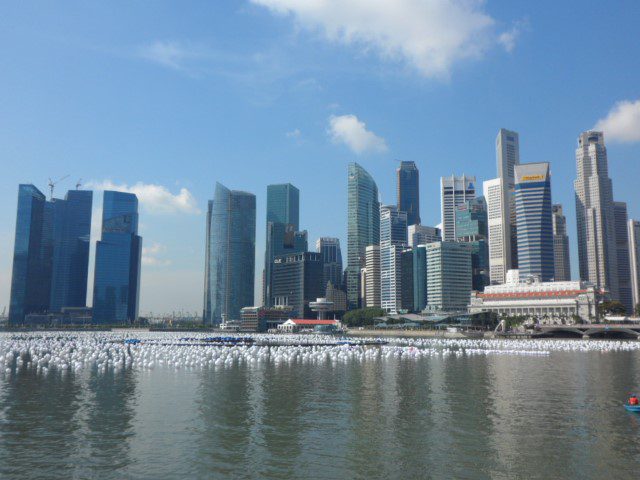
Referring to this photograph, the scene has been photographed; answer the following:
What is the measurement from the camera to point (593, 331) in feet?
555

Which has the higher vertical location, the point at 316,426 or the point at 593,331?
A: the point at 593,331

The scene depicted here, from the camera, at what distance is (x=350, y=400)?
4709 centimetres

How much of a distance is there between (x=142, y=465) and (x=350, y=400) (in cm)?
2216

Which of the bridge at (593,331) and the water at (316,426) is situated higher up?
the bridge at (593,331)

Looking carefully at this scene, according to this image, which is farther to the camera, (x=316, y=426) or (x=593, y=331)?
(x=593, y=331)

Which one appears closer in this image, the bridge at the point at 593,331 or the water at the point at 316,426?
the water at the point at 316,426

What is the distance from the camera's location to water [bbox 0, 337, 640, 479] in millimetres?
28141

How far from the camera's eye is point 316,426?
121 ft

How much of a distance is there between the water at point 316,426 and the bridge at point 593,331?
11246 cm

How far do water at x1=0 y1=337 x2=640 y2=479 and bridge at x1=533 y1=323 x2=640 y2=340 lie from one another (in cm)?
11246

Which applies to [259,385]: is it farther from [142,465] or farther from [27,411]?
[142,465]

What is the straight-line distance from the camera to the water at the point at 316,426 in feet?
92.3

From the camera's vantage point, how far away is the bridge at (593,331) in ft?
540

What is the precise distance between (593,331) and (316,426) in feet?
514
